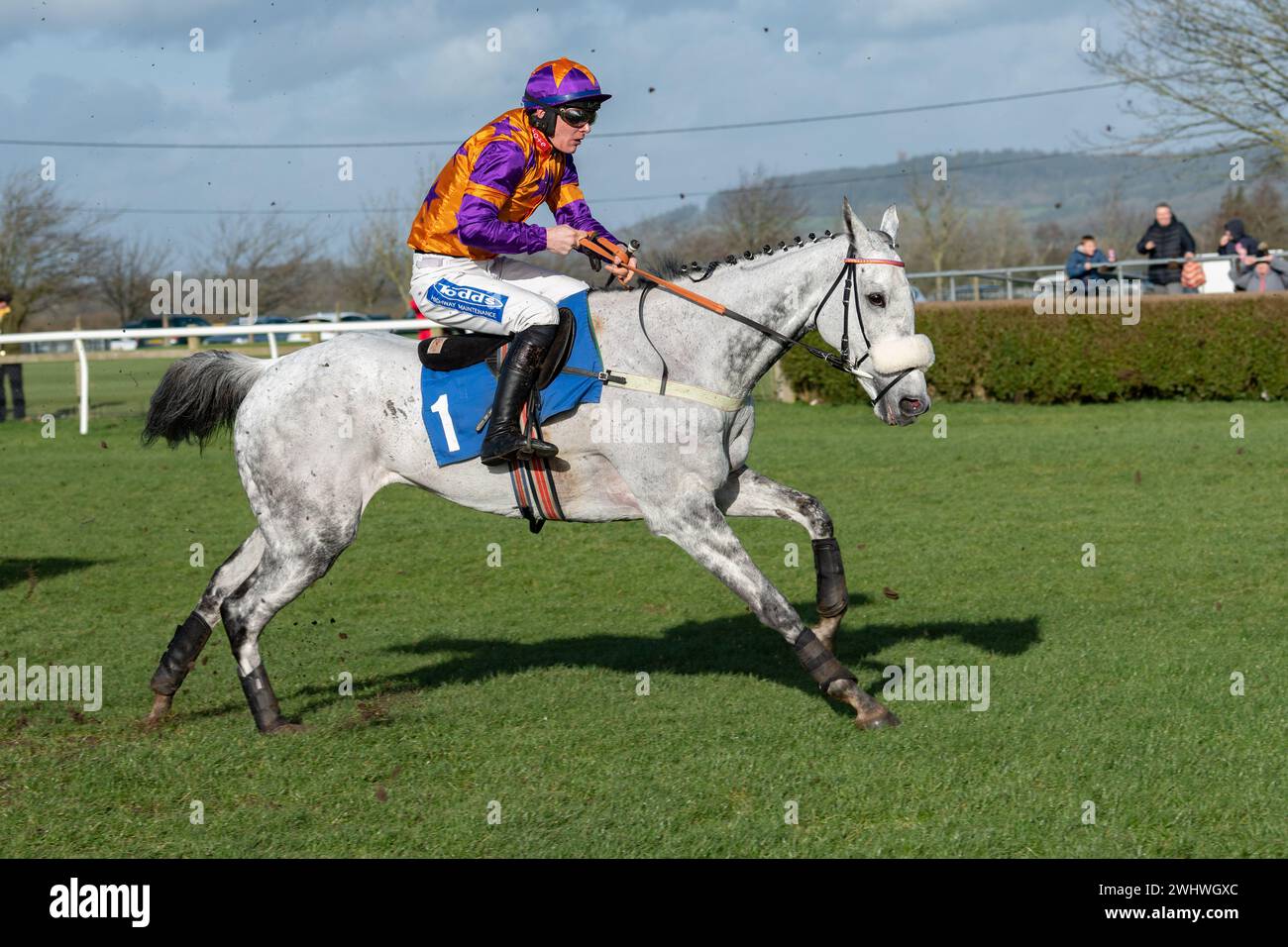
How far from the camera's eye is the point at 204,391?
22.8 ft

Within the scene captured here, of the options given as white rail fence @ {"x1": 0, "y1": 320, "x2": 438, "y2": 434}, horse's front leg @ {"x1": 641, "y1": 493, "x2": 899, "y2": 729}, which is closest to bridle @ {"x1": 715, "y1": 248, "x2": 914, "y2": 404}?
horse's front leg @ {"x1": 641, "y1": 493, "x2": 899, "y2": 729}

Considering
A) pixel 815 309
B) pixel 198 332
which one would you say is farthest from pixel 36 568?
pixel 815 309

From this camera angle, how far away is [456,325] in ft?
20.9

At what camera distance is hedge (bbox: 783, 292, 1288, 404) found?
20297 millimetres

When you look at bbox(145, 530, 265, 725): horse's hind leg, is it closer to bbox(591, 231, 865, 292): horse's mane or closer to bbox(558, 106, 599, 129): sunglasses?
bbox(591, 231, 865, 292): horse's mane

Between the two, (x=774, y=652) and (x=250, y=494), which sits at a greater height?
(x=250, y=494)

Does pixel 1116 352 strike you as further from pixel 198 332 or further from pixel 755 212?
pixel 755 212

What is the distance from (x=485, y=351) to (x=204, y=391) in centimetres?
164

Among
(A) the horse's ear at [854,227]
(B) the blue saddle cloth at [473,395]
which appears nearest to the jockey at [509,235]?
(B) the blue saddle cloth at [473,395]

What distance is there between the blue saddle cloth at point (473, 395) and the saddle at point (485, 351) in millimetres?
25

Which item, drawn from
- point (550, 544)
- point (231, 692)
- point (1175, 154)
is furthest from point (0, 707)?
point (1175, 154)

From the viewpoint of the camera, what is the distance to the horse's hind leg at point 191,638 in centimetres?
664

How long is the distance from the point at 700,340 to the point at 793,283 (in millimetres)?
484
